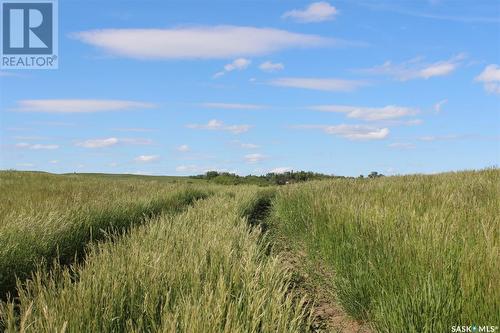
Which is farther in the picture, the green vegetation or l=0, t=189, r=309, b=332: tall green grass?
the green vegetation

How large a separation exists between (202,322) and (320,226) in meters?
4.13

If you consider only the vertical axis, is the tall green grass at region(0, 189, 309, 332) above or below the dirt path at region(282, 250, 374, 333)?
above

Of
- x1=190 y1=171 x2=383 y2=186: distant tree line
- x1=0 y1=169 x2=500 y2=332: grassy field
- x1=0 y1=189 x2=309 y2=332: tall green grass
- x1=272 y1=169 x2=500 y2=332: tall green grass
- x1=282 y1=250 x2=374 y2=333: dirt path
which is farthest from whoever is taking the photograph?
x1=190 y1=171 x2=383 y2=186: distant tree line

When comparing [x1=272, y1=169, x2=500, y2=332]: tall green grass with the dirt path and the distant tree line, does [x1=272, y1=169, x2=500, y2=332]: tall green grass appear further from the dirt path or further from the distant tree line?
the distant tree line

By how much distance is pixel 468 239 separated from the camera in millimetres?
3578

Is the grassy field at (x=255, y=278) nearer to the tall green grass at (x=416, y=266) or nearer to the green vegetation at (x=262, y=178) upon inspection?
the tall green grass at (x=416, y=266)

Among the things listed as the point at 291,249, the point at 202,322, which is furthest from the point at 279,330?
the point at 291,249

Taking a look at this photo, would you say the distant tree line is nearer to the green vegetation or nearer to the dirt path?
the green vegetation

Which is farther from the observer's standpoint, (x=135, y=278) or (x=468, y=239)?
(x=468, y=239)

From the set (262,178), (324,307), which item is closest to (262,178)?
(262,178)

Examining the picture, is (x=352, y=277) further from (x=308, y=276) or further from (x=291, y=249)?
(x=291, y=249)

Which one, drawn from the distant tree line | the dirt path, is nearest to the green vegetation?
the distant tree line

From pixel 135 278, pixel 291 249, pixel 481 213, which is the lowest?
pixel 291 249

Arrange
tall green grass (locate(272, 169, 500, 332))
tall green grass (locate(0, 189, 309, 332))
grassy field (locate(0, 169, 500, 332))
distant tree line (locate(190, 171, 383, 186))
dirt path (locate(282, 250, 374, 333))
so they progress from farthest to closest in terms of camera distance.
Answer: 1. distant tree line (locate(190, 171, 383, 186))
2. dirt path (locate(282, 250, 374, 333))
3. tall green grass (locate(272, 169, 500, 332))
4. grassy field (locate(0, 169, 500, 332))
5. tall green grass (locate(0, 189, 309, 332))
